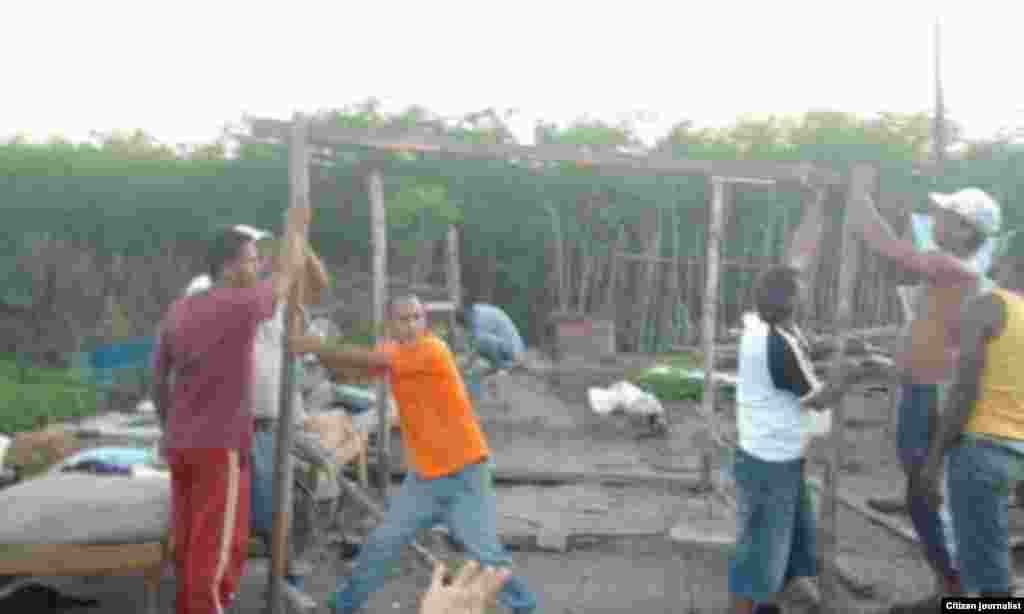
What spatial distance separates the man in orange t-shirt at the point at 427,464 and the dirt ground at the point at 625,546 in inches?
28.4

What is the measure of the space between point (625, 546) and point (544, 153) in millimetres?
2322

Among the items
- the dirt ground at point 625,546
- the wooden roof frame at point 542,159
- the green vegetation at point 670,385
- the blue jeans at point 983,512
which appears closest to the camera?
the blue jeans at point 983,512

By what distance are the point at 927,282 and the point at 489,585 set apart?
2.73m

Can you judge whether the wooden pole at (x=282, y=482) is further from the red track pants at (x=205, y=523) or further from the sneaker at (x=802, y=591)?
the sneaker at (x=802, y=591)

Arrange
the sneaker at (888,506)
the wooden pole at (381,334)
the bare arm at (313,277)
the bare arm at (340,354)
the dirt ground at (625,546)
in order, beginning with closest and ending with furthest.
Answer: the bare arm at (340,354) → the bare arm at (313,277) → the dirt ground at (625,546) → the wooden pole at (381,334) → the sneaker at (888,506)

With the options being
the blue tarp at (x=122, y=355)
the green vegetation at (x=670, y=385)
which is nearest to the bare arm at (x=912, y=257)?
the green vegetation at (x=670, y=385)

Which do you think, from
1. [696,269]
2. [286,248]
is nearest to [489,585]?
[286,248]

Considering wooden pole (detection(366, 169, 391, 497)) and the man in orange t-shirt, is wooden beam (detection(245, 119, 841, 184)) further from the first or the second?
the man in orange t-shirt

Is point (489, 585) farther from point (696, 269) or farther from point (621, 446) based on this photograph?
point (696, 269)

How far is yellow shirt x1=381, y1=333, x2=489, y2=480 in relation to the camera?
4.69 m

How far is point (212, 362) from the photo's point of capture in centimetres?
440

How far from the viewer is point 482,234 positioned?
1409cm

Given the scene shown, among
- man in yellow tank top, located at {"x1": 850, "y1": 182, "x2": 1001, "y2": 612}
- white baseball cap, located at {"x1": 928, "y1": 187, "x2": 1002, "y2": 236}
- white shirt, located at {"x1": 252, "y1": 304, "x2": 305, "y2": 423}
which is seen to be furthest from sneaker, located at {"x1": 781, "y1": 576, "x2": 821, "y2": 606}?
white shirt, located at {"x1": 252, "y1": 304, "x2": 305, "y2": 423}

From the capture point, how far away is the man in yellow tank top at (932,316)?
4285 millimetres
